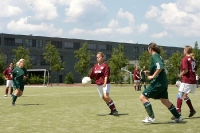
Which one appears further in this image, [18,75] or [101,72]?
[18,75]

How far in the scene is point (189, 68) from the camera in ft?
33.8

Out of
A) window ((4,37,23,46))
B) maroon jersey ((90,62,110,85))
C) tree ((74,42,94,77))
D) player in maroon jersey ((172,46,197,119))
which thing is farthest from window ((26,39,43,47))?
player in maroon jersey ((172,46,197,119))

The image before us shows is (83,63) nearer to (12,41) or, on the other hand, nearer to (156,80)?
(12,41)

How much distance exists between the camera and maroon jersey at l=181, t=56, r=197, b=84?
1019cm

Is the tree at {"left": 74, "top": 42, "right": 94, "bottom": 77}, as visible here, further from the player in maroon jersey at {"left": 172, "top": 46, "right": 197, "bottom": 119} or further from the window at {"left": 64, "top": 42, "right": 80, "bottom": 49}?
the player in maroon jersey at {"left": 172, "top": 46, "right": 197, "bottom": 119}

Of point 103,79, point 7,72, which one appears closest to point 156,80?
point 103,79

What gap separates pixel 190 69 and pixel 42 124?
15.6 feet

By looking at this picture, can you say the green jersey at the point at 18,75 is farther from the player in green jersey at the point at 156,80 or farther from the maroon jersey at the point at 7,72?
the player in green jersey at the point at 156,80

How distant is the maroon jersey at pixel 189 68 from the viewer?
10.2 metres

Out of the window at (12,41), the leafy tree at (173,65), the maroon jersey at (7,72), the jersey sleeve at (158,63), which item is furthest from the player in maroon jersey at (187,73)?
the window at (12,41)

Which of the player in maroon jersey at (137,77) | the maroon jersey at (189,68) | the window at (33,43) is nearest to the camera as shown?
the maroon jersey at (189,68)

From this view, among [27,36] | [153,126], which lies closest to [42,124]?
[153,126]

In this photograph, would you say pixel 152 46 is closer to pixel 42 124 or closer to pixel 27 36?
pixel 42 124

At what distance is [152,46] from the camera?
911 centimetres
